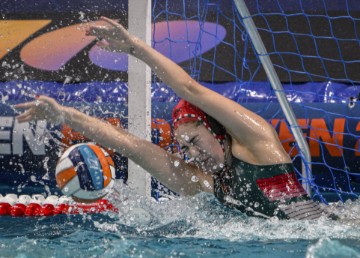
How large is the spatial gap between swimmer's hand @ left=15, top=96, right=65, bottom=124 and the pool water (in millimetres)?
444

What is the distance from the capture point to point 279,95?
311cm

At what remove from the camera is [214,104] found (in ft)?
7.78

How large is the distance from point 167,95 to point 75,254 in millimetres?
1942

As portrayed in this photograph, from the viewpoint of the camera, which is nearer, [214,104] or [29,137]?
[214,104]

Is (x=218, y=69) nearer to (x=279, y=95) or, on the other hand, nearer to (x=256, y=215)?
(x=279, y=95)

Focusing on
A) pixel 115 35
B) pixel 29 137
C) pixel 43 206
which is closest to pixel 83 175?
pixel 115 35

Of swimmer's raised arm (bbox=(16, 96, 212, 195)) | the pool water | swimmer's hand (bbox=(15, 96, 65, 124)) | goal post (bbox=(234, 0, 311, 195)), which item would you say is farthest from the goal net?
swimmer's hand (bbox=(15, 96, 65, 124))

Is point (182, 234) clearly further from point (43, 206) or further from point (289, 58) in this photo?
point (289, 58)

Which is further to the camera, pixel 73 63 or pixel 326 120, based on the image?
pixel 73 63

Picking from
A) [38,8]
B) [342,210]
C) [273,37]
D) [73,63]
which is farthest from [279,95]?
[38,8]

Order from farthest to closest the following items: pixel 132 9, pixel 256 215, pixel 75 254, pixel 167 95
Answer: pixel 167 95 < pixel 132 9 < pixel 256 215 < pixel 75 254

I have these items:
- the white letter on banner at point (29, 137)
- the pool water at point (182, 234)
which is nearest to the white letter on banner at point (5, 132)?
the white letter on banner at point (29, 137)

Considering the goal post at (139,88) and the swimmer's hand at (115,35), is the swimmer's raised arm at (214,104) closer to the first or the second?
the swimmer's hand at (115,35)

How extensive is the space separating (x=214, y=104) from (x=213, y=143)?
16 centimetres
